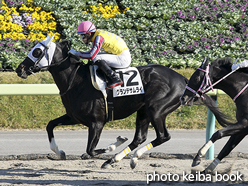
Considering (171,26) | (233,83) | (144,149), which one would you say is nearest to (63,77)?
(144,149)

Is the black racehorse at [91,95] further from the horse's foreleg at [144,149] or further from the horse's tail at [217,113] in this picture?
the horse's tail at [217,113]

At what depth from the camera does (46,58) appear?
5.25 meters

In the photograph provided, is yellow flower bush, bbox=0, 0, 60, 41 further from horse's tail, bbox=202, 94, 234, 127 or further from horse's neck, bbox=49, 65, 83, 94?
horse's tail, bbox=202, 94, 234, 127

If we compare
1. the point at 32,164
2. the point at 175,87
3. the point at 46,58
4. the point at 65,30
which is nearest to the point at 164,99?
the point at 175,87

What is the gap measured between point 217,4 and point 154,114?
8.37m

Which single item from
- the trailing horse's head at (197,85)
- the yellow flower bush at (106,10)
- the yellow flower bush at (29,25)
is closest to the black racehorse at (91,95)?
the trailing horse's head at (197,85)

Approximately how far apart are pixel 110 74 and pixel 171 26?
6.76 meters

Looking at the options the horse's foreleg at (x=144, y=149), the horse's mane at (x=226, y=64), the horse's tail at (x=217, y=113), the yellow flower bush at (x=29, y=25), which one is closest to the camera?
the horse's mane at (x=226, y=64)

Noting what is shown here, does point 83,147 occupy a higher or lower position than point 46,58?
lower

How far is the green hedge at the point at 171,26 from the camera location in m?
10.5

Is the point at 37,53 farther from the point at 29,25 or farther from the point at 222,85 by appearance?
the point at 29,25

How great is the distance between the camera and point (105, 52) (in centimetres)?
551

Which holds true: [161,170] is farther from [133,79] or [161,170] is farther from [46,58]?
[46,58]

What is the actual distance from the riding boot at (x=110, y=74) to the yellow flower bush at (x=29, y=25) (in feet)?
19.2
